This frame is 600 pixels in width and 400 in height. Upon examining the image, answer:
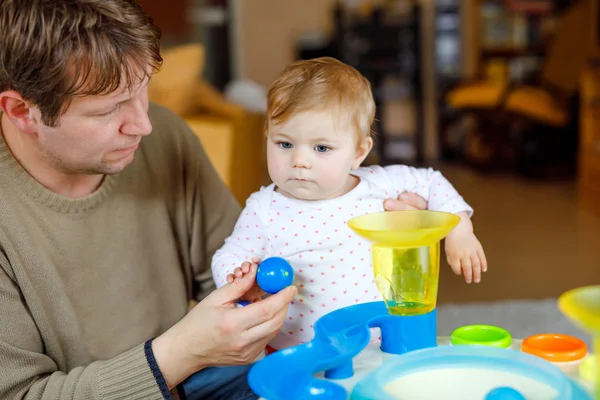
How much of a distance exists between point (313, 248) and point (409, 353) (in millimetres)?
282

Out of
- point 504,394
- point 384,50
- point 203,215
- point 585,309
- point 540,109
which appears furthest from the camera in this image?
point 384,50

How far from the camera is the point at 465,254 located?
107cm

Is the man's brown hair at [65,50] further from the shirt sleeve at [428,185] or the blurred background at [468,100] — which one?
the blurred background at [468,100]

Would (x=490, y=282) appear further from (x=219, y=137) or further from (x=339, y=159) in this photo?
(x=339, y=159)

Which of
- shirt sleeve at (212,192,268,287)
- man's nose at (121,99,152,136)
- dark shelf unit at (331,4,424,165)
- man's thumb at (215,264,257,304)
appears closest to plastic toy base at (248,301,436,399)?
man's thumb at (215,264,257,304)

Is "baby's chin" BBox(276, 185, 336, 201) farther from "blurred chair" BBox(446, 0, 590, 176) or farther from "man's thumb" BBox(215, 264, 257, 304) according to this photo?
"blurred chair" BBox(446, 0, 590, 176)

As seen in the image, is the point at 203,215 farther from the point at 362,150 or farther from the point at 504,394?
the point at 504,394

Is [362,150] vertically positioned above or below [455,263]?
above

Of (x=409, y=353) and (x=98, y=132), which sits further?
(x=98, y=132)

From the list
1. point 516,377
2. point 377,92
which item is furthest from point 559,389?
point 377,92

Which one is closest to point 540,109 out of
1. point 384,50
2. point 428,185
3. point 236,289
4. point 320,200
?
point 384,50

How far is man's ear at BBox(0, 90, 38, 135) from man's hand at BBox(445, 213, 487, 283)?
2.12 ft

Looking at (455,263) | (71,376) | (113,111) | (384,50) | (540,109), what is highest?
(113,111)

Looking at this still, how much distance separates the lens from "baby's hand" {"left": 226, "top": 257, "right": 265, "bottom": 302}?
40.4 inches
